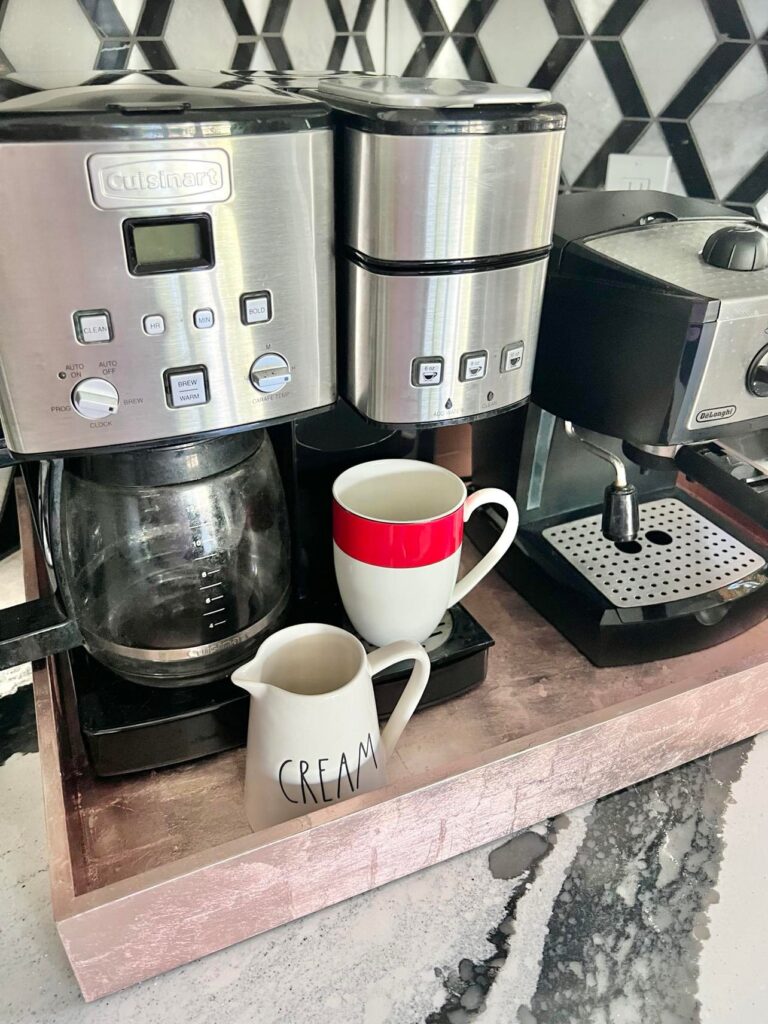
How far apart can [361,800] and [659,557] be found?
0.34m

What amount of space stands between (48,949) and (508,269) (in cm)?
45

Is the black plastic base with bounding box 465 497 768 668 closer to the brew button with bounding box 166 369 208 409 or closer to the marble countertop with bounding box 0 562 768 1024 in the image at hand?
the marble countertop with bounding box 0 562 768 1024

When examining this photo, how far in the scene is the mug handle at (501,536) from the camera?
531 mm

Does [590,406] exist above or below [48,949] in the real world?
above

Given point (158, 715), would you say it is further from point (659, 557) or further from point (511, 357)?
point (659, 557)

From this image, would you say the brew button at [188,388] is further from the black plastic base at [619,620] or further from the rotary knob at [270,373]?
the black plastic base at [619,620]

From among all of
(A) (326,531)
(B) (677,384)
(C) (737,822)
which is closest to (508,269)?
(B) (677,384)

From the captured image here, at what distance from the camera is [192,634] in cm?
53

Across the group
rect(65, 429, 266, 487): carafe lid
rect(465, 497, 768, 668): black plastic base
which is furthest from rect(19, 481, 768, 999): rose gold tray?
rect(65, 429, 266, 487): carafe lid

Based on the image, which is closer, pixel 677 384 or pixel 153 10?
pixel 677 384

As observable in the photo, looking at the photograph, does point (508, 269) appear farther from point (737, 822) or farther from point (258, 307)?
point (737, 822)

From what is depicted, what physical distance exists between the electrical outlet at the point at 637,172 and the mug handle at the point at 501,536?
444 mm

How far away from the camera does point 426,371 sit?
17.9 inches

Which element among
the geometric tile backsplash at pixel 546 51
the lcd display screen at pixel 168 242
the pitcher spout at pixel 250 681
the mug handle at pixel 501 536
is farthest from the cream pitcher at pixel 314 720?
the geometric tile backsplash at pixel 546 51
